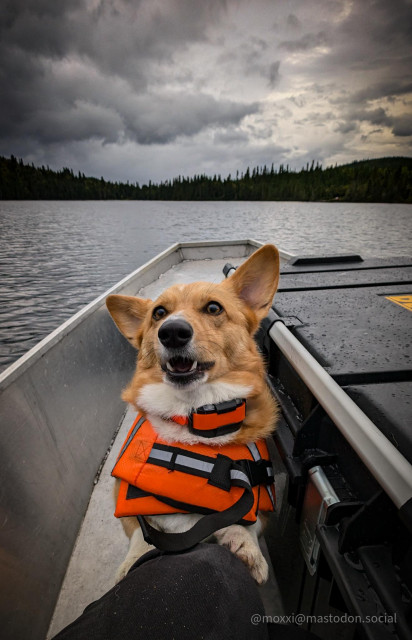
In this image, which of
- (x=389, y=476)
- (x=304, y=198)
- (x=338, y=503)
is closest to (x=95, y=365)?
(x=338, y=503)

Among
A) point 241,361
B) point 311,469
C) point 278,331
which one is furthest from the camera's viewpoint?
point 241,361

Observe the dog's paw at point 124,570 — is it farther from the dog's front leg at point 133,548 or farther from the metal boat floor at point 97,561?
the metal boat floor at point 97,561

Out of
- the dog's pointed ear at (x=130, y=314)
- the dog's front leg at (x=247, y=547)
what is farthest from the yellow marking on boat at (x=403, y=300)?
the dog's pointed ear at (x=130, y=314)

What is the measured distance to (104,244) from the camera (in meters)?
23.3

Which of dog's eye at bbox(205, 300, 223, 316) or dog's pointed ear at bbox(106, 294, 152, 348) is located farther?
dog's pointed ear at bbox(106, 294, 152, 348)

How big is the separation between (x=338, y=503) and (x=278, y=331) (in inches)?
39.0

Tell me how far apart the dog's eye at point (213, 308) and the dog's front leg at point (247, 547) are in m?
1.33

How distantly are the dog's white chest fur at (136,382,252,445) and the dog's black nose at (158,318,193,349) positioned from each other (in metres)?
0.31

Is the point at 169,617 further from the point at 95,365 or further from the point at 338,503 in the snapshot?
the point at 95,365

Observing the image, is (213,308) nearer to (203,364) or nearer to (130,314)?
(203,364)

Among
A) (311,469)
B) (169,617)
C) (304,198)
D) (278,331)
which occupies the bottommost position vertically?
(304,198)

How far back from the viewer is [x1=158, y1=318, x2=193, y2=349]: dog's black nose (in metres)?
1.81

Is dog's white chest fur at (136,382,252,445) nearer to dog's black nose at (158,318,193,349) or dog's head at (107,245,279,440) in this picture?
dog's head at (107,245,279,440)

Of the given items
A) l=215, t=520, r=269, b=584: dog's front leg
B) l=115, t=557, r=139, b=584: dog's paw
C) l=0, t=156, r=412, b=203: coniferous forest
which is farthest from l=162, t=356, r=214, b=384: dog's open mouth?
l=0, t=156, r=412, b=203: coniferous forest
